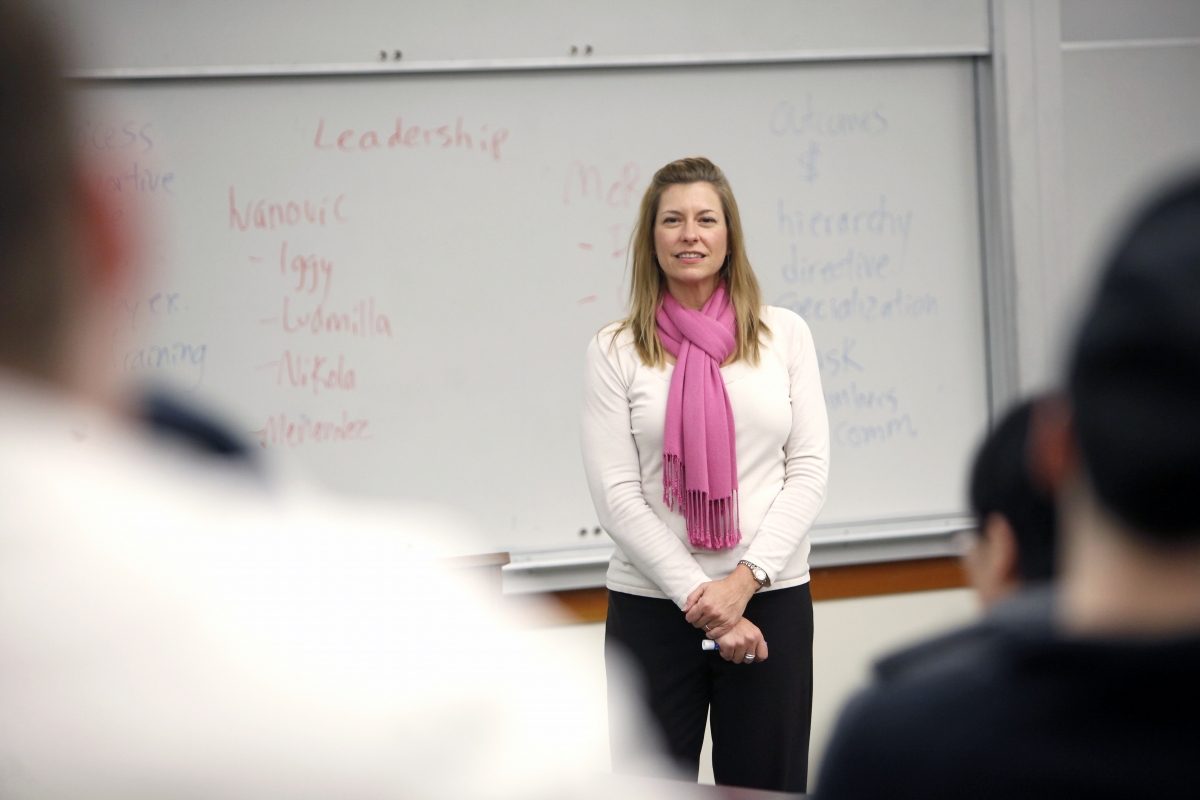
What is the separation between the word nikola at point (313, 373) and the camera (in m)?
Result: 2.65

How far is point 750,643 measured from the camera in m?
1.79

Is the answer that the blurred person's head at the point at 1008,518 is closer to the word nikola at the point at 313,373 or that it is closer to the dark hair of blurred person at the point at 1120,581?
the dark hair of blurred person at the point at 1120,581

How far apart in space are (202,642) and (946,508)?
2.93m

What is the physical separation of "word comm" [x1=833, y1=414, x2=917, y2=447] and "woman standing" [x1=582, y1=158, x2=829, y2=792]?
3.22 ft

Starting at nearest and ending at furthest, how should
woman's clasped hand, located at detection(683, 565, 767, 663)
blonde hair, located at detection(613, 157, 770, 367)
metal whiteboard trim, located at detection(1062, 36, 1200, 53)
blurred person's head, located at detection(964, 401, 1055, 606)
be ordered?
blurred person's head, located at detection(964, 401, 1055, 606)
woman's clasped hand, located at detection(683, 565, 767, 663)
blonde hair, located at detection(613, 157, 770, 367)
metal whiteboard trim, located at detection(1062, 36, 1200, 53)

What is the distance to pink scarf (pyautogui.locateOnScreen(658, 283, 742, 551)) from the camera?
183 centimetres

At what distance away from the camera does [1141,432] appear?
1.21ft

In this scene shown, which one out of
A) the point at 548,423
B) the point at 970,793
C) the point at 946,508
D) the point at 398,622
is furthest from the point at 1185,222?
the point at 946,508

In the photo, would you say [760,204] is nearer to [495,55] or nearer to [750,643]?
[495,55]

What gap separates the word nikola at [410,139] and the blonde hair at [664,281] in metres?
0.85

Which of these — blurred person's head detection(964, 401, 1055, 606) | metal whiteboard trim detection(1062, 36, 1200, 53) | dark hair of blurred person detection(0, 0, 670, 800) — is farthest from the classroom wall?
dark hair of blurred person detection(0, 0, 670, 800)

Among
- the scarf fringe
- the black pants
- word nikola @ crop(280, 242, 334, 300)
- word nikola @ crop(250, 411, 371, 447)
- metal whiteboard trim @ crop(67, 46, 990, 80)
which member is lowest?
the black pants

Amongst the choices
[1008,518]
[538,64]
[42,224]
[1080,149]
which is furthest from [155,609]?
[1080,149]

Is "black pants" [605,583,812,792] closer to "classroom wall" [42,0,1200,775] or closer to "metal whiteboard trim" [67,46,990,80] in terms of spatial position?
"classroom wall" [42,0,1200,775]
